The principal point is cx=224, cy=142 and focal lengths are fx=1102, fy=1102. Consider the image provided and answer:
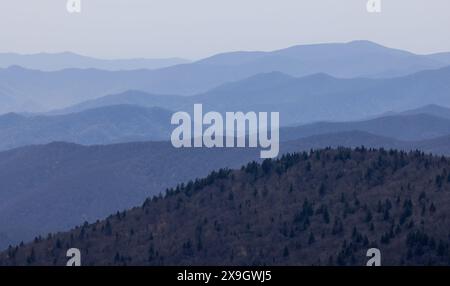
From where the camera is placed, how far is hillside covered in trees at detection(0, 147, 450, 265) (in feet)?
283

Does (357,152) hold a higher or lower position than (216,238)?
higher

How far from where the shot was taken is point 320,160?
108562 mm

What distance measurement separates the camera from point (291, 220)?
96.4 meters

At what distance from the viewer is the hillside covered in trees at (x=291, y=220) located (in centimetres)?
8631

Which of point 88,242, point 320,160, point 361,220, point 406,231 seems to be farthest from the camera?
point 320,160

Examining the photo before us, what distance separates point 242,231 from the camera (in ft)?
318
